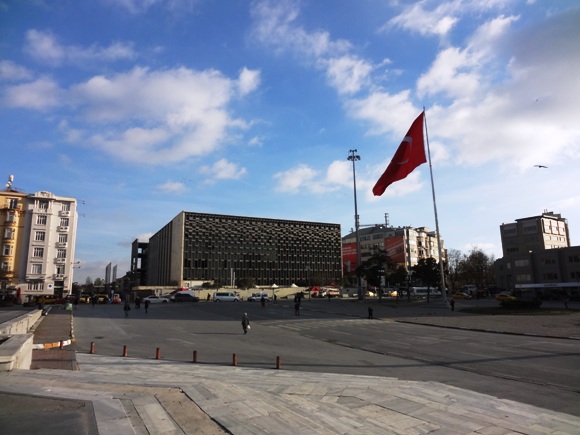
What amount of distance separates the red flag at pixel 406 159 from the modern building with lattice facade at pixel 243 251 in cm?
8116

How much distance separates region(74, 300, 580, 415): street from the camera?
1209 centimetres

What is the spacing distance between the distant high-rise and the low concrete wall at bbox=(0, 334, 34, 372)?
11895cm

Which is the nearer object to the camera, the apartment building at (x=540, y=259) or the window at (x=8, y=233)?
the window at (x=8, y=233)

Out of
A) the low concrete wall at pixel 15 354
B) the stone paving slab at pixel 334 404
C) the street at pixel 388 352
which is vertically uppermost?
the low concrete wall at pixel 15 354

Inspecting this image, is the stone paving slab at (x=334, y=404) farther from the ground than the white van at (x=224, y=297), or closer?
closer

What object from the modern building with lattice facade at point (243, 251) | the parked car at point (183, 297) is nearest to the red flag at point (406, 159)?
the parked car at point (183, 297)

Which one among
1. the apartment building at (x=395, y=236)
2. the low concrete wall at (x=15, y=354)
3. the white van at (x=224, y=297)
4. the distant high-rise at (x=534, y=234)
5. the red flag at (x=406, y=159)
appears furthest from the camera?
the apartment building at (x=395, y=236)

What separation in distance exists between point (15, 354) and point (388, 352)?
46.5 feet

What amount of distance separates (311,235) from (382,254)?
71.8 meters

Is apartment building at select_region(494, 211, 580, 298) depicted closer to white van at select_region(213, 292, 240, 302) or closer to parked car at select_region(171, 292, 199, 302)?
white van at select_region(213, 292, 240, 302)

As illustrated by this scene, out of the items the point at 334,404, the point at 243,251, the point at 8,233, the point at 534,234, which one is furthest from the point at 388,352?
the point at 534,234

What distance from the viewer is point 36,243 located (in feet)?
255

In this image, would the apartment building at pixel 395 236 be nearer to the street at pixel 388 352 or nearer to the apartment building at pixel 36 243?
the apartment building at pixel 36 243

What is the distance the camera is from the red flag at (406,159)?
3450cm
